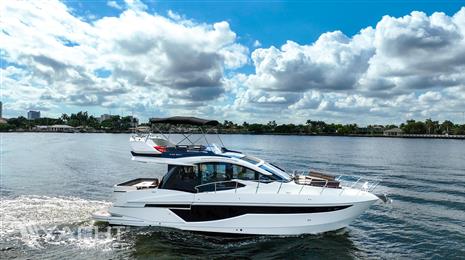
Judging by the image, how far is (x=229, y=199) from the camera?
45.8 feet

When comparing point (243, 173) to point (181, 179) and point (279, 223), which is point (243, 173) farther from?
point (181, 179)

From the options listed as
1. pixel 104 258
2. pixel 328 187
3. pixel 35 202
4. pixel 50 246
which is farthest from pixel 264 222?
pixel 35 202

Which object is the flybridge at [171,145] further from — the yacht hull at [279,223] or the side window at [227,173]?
the yacht hull at [279,223]

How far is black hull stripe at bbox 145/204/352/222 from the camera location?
540 inches

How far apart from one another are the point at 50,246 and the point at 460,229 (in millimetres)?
16145

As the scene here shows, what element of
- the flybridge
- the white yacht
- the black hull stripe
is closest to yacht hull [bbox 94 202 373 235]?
the white yacht

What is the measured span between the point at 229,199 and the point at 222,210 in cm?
51

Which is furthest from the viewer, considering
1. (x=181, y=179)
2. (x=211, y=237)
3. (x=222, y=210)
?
(x=181, y=179)

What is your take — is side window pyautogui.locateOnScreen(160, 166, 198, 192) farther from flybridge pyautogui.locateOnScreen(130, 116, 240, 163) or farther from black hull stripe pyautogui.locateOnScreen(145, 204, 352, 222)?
black hull stripe pyautogui.locateOnScreen(145, 204, 352, 222)

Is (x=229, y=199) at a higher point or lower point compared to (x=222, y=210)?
higher

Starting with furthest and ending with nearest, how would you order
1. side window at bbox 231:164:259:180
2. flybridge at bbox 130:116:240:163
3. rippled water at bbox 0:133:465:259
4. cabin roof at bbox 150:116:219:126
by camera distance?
cabin roof at bbox 150:116:219:126 < flybridge at bbox 130:116:240:163 < side window at bbox 231:164:259:180 < rippled water at bbox 0:133:465:259

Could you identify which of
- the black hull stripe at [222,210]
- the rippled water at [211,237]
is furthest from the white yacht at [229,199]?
the rippled water at [211,237]

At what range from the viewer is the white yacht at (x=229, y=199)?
1377 centimetres

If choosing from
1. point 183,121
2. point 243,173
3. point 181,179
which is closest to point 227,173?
point 243,173
